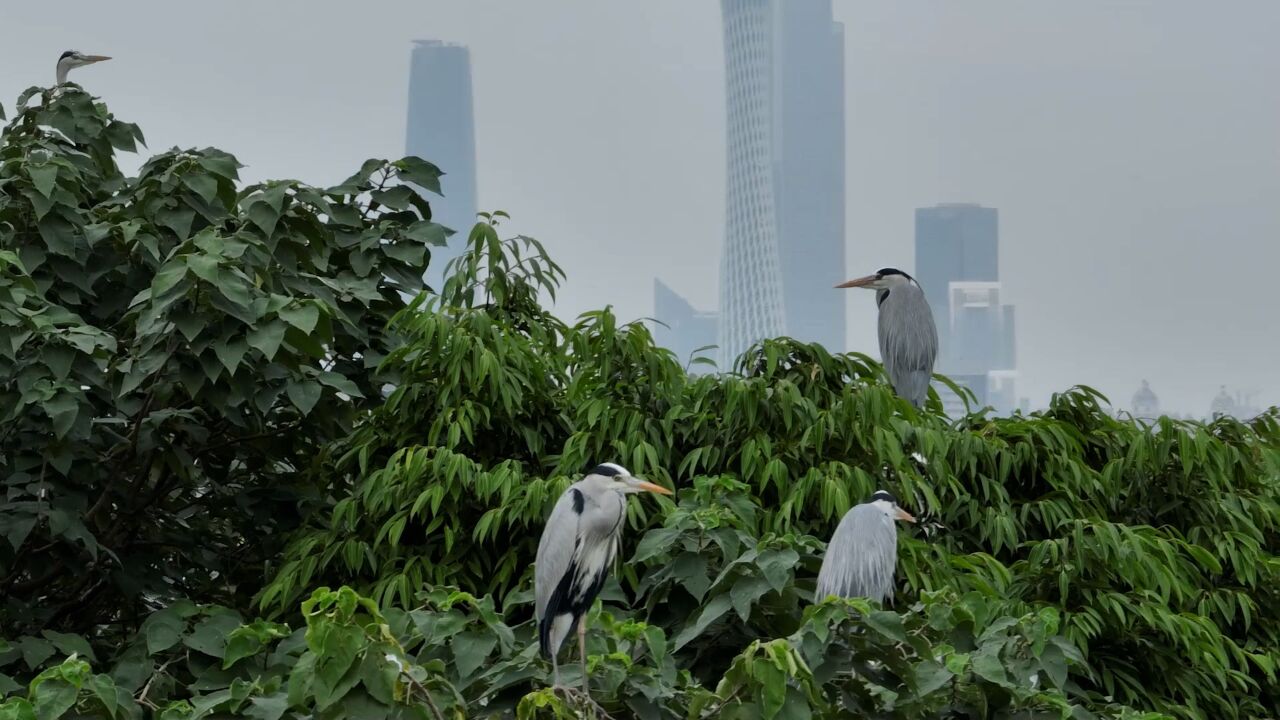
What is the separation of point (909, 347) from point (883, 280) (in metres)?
0.39

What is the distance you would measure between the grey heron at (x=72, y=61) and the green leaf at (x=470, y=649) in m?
3.29

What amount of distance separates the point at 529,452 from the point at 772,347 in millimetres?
727

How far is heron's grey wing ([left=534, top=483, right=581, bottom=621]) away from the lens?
2.36m

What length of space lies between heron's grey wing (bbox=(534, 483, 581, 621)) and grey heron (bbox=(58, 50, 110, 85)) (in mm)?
3245

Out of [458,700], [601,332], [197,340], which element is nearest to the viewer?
[458,700]

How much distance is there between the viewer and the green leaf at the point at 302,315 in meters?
2.84

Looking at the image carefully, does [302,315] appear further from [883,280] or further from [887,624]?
[883,280]

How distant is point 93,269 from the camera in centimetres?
362

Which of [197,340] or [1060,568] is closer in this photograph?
[197,340]

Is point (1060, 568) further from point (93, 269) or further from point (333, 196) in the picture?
point (93, 269)

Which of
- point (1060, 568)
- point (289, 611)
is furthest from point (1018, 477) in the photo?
point (289, 611)

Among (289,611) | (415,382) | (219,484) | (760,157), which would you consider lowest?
(289,611)

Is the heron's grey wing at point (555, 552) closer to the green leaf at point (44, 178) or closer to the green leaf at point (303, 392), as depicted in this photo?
the green leaf at point (303, 392)

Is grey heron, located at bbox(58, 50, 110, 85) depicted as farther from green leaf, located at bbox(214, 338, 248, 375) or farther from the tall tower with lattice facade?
the tall tower with lattice facade
